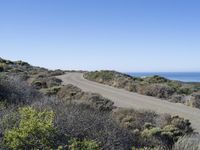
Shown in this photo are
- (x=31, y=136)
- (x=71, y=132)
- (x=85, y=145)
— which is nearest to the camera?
(x=85, y=145)

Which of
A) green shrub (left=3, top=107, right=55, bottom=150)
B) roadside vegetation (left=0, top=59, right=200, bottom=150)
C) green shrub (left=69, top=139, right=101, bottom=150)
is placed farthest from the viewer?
roadside vegetation (left=0, top=59, right=200, bottom=150)

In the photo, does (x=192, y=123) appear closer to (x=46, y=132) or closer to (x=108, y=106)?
(x=108, y=106)

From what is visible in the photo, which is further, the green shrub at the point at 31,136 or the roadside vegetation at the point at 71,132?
the roadside vegetation at the point at 71,132

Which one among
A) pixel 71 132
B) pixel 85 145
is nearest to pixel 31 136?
pixel 85 145

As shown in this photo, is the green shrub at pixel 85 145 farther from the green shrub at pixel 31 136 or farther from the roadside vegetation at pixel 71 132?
the green shrub at pixel 31 136

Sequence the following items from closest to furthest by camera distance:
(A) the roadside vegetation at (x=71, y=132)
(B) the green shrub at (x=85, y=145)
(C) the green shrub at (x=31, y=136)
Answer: (B) the green shrub at (x=85, y=145) < (C) the green shrub at (x=31, y=136) < (A) the roadside vegetation at (x=71, y=132)

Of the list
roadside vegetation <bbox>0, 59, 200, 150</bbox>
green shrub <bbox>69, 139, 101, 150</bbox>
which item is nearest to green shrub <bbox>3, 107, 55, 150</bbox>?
roadside vegetation <bbox>0, 59, 200, 150</bbox>

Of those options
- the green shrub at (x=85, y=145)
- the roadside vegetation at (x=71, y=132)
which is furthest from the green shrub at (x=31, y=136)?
the green shrub at (x=85, y=145)

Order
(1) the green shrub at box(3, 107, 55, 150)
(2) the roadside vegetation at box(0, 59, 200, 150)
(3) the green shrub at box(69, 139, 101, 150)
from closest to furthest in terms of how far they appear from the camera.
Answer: (3) the green shrub at box(69, 139, 101, 150) < (1) the green shrub at box(3, 107, 55, 150) < (2) the roadside vegetation at box(0, 59, 200, 150)

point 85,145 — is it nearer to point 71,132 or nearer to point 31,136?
point 31,136

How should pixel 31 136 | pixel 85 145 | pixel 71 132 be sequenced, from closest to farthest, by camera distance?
pixel 85 145, pixel 31 136, pixel 71 132

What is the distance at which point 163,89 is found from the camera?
113ft

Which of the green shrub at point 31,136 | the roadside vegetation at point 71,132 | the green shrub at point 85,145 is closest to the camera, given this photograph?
the green shrub at point 85,145

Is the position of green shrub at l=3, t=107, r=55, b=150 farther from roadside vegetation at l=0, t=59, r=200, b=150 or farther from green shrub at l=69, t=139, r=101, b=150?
green shrub at l=69, t=139, r=101, b=150
